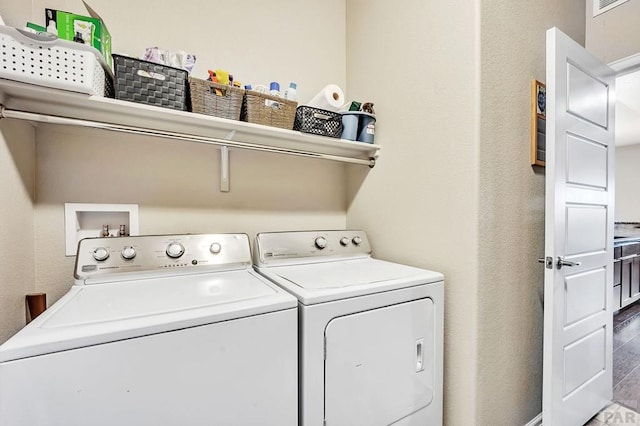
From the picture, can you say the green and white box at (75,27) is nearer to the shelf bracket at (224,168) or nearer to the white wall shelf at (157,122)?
the white wall shelf at (157,122)

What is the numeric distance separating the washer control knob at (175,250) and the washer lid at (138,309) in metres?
0.10

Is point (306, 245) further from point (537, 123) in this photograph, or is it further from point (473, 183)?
point (537, 123)

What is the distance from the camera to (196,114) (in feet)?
4.04

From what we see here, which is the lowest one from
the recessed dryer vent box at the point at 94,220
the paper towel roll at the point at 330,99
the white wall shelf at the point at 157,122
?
the recessed dryer vent box at the point at 94,220

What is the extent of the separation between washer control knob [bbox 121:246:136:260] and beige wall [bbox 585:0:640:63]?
2983mm

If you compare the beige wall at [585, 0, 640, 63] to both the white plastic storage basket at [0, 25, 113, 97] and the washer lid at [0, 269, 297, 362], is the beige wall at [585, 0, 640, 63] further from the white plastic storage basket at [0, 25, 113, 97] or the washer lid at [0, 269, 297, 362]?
the white plastic storage basket at [0, 25, 113, 97]

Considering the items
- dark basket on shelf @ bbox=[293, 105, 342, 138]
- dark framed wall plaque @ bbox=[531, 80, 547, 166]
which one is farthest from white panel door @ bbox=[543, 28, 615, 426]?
dark basket on shelf @ bbox=[293, 105, 342, 138]

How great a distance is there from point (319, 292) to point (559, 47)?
A: 1624 mm

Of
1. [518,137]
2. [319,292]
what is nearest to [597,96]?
[518,137]

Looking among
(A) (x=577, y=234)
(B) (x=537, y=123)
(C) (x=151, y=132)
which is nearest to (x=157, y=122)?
(C) (x=151, y=132)

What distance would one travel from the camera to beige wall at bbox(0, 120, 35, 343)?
972 millimetres

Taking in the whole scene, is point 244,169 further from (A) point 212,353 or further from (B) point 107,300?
(A) point 212,353

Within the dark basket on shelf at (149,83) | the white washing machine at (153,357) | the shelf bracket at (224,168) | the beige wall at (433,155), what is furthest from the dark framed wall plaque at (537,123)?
the dark basket on shelf at (149,83)

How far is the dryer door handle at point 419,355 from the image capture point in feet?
3.84
